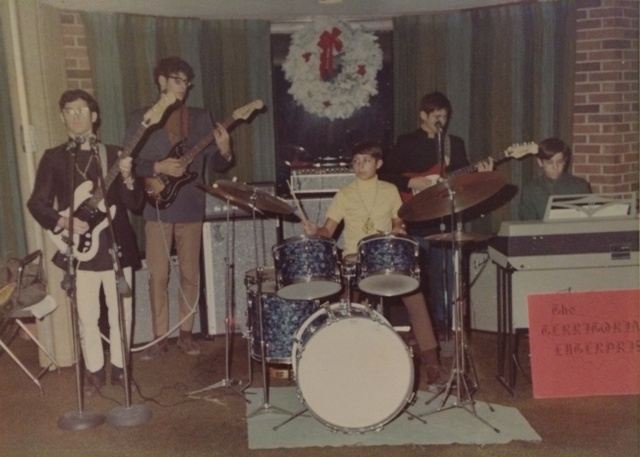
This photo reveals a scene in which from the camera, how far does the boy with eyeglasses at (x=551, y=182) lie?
4.31 metres

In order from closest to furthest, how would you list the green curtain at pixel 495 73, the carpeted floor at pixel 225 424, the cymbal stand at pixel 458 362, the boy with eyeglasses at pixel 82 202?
the carpeted floor at pixel 225 424 < the cymbal stand at pixel 458 362 < the boy with eyeglasses at pixel 82 202 < the green curtain at pixel 495 73

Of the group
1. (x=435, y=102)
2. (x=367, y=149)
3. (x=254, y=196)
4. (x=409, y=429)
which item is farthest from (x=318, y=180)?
(x=409, y=429)

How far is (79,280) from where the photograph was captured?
3.96 metres

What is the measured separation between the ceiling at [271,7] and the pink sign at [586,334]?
2448mm

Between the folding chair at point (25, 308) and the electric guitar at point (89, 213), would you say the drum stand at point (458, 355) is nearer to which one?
the electric guitar at point (89, 213)

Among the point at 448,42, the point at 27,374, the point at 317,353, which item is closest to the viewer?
the point at 317,353

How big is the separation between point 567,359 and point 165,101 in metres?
2.55

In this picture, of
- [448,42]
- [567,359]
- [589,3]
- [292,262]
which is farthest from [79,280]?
[589,3]

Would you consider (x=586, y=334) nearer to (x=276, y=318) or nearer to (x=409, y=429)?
(x=409, y=429)

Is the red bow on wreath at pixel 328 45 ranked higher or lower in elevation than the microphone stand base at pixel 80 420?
higher

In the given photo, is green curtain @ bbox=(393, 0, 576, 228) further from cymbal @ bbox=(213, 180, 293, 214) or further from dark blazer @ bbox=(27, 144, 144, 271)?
dark blazer @ bbox=(27, 144, 144, 271)

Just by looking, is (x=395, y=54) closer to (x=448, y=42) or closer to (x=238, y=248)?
(x=448, y=42)

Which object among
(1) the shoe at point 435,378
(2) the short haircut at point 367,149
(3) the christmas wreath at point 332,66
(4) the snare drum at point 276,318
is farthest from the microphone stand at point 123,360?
(3) the christmas wreath at point 332,66

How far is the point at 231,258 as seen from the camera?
504cm
